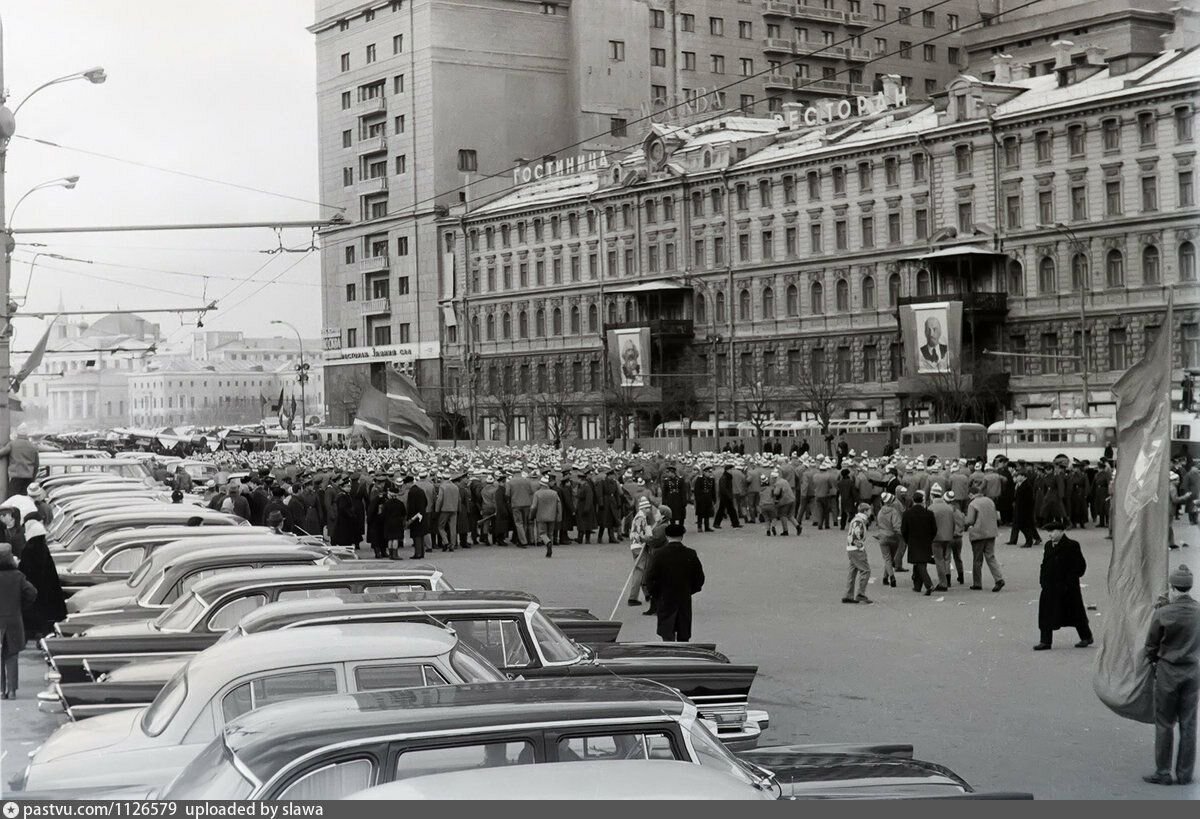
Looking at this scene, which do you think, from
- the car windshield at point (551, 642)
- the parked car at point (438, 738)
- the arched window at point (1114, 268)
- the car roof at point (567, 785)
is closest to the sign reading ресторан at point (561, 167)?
the arched window at point (1114, 268)

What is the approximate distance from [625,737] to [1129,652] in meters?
5.54

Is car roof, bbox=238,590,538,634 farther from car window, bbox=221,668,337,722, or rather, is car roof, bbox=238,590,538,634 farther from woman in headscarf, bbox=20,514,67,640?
woman in headscarf, bbox=20,514,67,640

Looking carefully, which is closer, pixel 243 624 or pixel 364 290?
pixel 243 624

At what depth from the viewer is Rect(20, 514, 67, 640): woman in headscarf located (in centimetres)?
1382

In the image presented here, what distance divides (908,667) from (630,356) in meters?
64.4

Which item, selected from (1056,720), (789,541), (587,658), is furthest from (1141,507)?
(789,541)

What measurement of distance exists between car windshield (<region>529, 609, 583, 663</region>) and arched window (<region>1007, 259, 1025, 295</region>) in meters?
58.9

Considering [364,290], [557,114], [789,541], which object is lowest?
[789,541]

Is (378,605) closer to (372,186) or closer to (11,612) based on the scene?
(11,612)

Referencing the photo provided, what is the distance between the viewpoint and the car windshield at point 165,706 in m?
7.57

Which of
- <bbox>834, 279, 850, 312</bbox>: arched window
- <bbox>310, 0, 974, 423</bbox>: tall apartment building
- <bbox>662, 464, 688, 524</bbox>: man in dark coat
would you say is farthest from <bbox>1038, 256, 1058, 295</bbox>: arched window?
<bbox>662, 464, 688, 524</bbox>: man in dark coat

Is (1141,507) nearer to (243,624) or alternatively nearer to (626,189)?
(243,624)

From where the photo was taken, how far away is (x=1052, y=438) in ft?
178

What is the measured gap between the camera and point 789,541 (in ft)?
103
